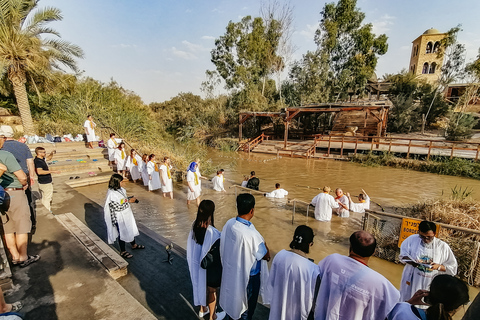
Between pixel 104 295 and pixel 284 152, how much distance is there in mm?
19377

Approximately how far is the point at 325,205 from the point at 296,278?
5.76 metres

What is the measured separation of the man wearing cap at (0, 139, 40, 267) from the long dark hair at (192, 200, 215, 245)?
243 centimetres

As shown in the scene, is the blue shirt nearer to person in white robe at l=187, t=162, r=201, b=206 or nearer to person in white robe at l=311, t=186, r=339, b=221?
person in white robe at l=187, t=162, r=201, b=206

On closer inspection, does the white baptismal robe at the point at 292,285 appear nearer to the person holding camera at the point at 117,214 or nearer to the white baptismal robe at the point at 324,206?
the person holding camera at the point at 117,214

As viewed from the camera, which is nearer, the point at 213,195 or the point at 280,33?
the point at 213,195

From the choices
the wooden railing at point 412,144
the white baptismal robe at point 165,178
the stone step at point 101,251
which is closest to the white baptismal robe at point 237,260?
the stone step at point 101,251

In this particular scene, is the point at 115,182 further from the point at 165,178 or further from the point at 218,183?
the point at 218,183

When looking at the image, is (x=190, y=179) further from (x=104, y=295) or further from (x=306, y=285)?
(x=306, y=285)

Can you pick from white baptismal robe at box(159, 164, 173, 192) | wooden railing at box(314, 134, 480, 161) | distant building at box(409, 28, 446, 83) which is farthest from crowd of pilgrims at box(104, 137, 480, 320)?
distant building at box(409, 28, 446, 83)

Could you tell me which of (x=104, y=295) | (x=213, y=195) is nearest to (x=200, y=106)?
(x=213, y=195)

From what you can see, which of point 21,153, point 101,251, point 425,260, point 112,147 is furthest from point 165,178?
point 425,260

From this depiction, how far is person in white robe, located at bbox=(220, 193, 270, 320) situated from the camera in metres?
2.37

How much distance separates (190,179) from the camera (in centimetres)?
757

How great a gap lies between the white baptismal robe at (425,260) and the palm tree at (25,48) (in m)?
15.1
